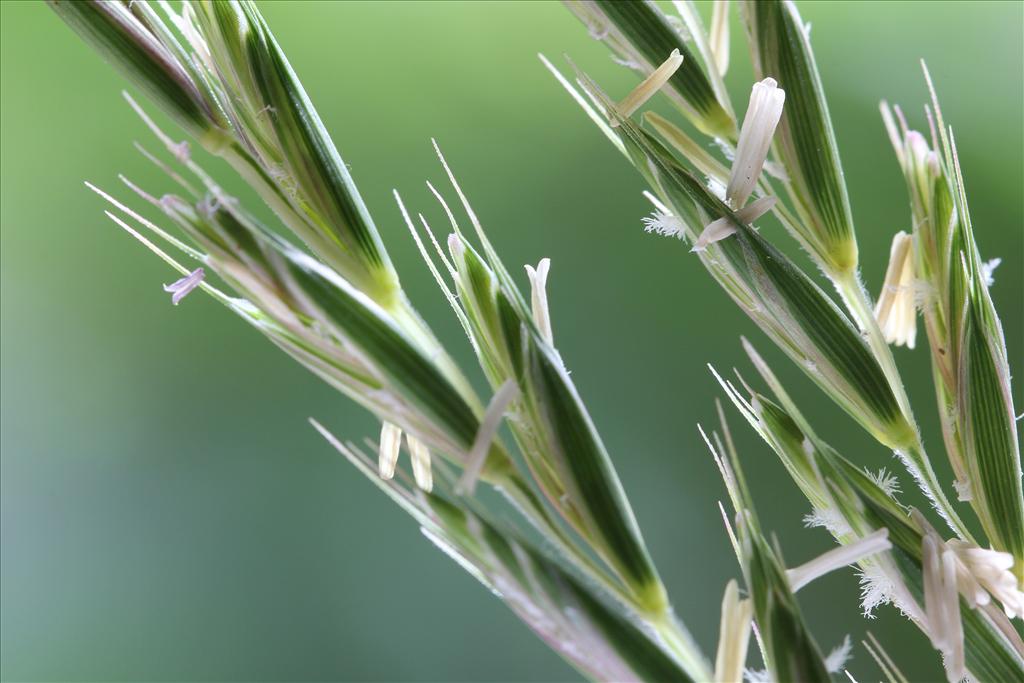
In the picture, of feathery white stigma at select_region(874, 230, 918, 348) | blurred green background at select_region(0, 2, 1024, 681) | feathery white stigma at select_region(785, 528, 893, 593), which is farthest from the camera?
blurred green background at select_region(0, 2, 1024, 681)

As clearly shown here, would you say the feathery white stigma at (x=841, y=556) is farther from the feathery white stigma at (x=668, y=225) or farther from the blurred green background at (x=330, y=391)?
the blurred green background at (x=330, y=391)

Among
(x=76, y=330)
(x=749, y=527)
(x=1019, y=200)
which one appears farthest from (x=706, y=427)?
(x=749, y=527)

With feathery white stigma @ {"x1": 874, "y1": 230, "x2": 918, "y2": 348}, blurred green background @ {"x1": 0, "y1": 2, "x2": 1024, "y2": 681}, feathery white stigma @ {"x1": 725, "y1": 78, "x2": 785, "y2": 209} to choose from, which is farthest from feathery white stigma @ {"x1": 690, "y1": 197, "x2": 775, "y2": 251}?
blurred green background @ {"x1": 0, "y1": 2, "x2": 1024, "y2": 681}

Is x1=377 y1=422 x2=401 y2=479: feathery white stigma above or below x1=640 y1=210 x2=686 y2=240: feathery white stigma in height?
above

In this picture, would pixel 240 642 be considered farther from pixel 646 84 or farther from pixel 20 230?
pixel 646 84

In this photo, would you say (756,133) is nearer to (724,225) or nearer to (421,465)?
(724,225)

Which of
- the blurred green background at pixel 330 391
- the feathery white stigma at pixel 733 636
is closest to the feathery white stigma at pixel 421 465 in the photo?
the feathery white stigma at pixel 733 636

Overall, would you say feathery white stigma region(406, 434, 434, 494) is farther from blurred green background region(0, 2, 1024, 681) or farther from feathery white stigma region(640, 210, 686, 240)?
blurred green background region(0, 2, 1024, 681)

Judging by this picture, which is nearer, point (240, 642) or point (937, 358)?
point (937, 358)
